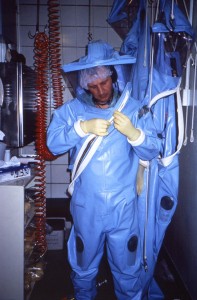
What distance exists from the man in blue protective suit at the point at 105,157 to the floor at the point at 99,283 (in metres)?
0.46

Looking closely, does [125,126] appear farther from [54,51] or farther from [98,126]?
[54,51]

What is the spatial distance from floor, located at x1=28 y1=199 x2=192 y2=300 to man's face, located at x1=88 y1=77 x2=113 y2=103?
160 centimetres

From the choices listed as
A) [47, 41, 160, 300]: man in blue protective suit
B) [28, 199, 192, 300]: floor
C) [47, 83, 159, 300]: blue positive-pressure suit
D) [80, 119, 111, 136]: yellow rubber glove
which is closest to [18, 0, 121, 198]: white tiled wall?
[47, 41, 160, 300]: man in blue protective suit

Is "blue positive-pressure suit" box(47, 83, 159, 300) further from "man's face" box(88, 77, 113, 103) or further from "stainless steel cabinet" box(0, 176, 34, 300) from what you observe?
"stainless steel cabinet" box(0, 176, 34, 300)

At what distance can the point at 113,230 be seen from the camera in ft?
5.34

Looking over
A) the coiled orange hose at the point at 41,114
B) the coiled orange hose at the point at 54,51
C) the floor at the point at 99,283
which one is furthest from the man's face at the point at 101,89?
the floor at the point at 99,283

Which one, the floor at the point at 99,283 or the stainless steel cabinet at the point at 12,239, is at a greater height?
the stainless steel cabinet at the point at 12,239

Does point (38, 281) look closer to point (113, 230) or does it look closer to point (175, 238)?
point (113, 230)

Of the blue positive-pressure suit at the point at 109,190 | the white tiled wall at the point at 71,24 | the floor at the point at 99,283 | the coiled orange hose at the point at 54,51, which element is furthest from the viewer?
the white tiled wall at the point at 71,24

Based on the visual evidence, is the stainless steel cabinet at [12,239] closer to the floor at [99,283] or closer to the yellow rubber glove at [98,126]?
the floor at [99,283]

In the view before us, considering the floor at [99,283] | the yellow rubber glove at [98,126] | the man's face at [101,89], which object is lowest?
the floor at [99,283]

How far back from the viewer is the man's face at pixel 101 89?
1.56 meters

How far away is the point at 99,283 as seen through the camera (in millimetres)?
2211

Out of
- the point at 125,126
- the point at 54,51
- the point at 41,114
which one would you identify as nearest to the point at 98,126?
the point at 125,126
